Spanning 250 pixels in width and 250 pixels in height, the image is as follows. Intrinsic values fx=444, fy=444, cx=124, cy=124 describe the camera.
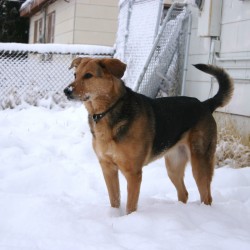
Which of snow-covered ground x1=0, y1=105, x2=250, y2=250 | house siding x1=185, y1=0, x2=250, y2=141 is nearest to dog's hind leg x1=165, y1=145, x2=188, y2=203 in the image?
snow-covered ground x1=0, y1=105, x2=250, y2=250

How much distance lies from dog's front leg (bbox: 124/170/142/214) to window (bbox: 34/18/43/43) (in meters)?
14.0

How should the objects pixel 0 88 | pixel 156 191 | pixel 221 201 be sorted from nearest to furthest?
pixel 221 201
pixel 156 191
pixel 0 88

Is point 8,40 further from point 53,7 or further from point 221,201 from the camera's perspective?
point 221,201

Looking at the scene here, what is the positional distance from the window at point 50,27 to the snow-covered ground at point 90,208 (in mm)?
10014

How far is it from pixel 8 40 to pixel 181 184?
56.8 ft

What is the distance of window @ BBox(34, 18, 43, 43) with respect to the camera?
55.9ft

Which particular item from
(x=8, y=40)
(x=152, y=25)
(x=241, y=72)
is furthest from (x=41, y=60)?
(x=8, y=40)

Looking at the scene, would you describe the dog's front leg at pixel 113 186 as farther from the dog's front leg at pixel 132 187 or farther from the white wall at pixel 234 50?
the white wall at pixel 234 50

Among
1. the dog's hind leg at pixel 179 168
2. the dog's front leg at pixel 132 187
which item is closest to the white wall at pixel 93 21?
the dog's hind leg at pixel 179 168

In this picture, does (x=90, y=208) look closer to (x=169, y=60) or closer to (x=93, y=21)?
(x=169, y=60)

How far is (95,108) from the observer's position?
139 inches

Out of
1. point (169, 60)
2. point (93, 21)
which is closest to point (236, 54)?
point (169, 60)

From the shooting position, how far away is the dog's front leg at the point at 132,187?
3.50 meters

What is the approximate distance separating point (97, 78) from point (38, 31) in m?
15.3
